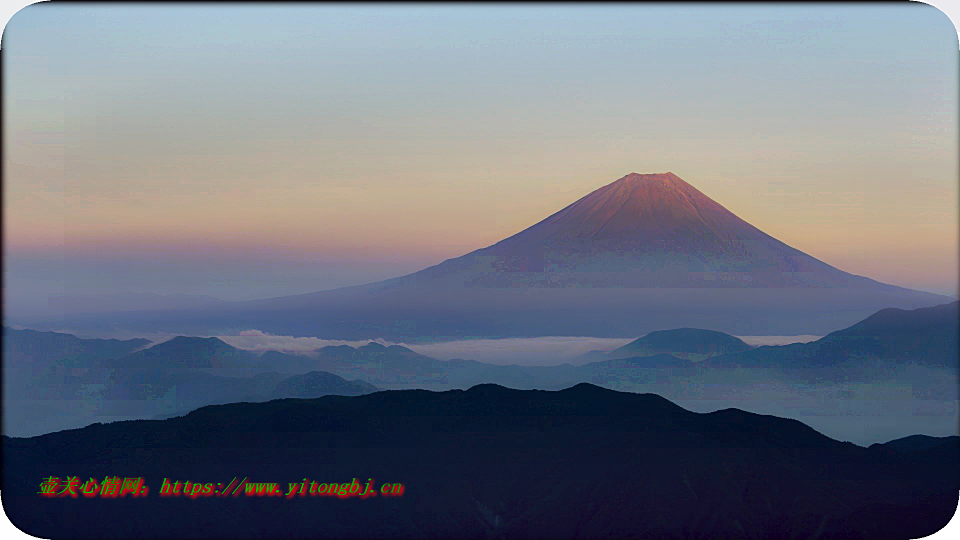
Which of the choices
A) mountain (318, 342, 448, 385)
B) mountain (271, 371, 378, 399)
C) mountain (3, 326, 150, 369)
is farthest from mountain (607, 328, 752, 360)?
mountain (3, 326, 150, 369)

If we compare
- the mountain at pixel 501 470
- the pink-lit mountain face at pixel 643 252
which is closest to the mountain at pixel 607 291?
the pink-lit mountain face at pixel 643 252

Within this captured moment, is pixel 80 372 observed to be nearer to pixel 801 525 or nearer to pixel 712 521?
pixel 712 521

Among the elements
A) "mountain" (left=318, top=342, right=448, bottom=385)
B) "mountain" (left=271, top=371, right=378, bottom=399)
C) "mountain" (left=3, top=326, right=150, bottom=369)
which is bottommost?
"mountain" (left=271, top=371, right=378, bottom=399)

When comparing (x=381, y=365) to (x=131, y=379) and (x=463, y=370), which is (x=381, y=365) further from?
(x=131, y=379)

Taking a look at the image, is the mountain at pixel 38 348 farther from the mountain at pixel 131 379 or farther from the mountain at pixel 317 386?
the mountain at pixel 317 386

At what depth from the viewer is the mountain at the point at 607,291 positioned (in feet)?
50.9

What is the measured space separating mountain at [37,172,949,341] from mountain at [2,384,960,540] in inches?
49.5

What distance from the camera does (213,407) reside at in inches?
606

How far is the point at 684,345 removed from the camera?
15.0 m

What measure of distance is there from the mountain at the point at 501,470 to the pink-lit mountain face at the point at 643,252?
2.52 meters

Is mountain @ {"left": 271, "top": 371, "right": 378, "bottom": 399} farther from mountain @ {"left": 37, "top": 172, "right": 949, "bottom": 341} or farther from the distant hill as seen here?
the distant hill

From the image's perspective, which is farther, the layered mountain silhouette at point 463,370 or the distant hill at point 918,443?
the distant hill at point 918,443

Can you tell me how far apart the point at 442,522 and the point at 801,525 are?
16.2 ft

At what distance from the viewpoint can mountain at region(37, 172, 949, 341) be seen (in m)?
15.5
